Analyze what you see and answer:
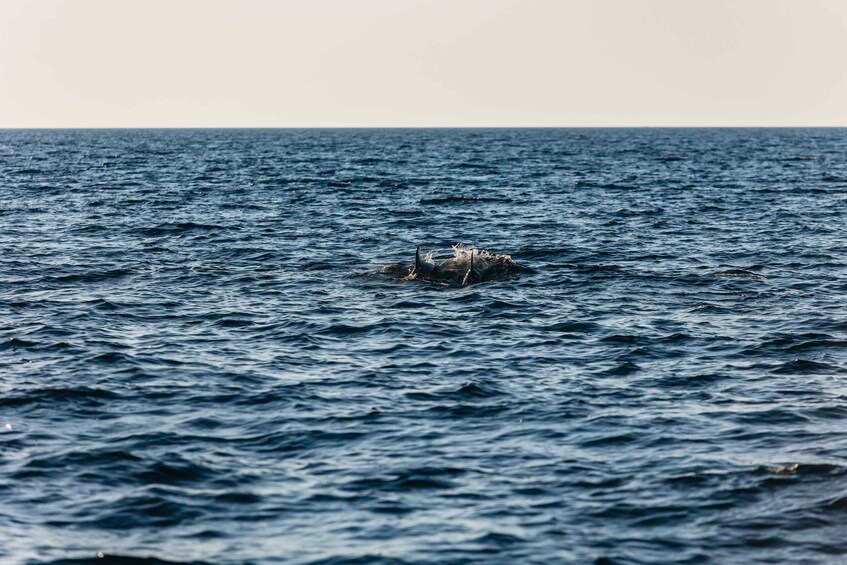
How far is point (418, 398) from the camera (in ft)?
62.1

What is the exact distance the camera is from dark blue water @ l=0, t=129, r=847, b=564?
13.3m

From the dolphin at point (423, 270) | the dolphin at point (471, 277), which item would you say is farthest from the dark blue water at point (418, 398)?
the dolphin at point (471, 277)

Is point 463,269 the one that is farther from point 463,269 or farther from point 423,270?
point 423,270

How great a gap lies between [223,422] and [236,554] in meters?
5.18

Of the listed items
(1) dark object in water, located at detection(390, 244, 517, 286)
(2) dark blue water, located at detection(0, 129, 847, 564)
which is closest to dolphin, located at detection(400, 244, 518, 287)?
(1) dark object in water, located at detection(390, 244, 517, 286)

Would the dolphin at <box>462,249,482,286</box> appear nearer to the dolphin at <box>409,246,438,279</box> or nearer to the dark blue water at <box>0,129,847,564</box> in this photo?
the dark blue water at <box>0,129,847,564</box>

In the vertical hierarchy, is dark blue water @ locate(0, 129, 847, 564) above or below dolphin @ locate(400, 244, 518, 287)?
below

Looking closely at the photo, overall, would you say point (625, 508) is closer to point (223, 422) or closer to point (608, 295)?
point (223, 422)

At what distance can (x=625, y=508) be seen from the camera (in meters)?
13.9

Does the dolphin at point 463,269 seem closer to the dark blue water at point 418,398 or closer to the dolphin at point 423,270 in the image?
the dolphin at point 423,270

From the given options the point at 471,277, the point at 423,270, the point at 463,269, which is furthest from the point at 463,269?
the point at 423,270

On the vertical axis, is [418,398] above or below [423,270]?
below

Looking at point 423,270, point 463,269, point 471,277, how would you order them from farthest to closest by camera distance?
point 463,269 → point 423,270 → point 471,277

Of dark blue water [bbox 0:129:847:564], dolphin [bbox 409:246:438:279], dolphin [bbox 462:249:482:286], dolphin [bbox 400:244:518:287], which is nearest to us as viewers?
dark blue water [bbox 0:129:847:564]
